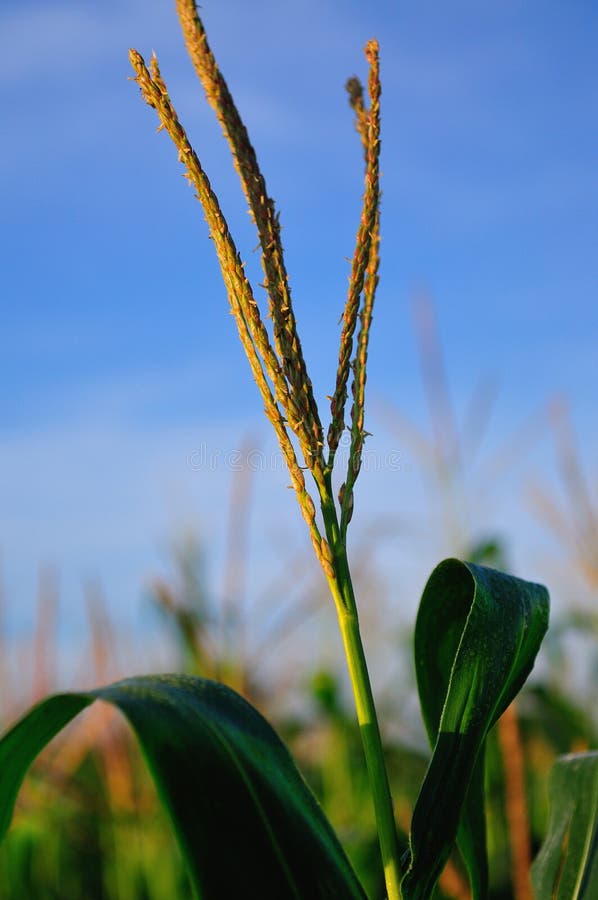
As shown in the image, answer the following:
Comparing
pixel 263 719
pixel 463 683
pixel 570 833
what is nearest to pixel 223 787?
pixel 263 719

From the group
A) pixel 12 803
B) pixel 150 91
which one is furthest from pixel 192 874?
pixel 150 91

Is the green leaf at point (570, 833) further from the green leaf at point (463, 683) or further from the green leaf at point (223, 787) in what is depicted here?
the green leaf at point (223, 787)

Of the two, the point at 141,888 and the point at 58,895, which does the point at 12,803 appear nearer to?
the point at 141,888

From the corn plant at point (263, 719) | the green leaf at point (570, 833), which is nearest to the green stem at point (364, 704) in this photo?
the corn plant at point (263, 719)

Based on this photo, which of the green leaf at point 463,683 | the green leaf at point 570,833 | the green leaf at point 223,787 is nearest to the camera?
the green leaf at point 223,787

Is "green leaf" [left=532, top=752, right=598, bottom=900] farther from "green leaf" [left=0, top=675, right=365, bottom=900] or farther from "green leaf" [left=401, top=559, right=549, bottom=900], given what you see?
"green leaf" [left=0, top=675, right=365, bottom=900]

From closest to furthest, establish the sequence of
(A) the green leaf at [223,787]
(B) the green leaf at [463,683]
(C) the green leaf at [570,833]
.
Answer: (A) the green leaf at [223,787] → (B) the green leaf at [463,683] → (C) the green leaf at [570,833]

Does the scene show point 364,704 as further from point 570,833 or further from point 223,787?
point 570,833

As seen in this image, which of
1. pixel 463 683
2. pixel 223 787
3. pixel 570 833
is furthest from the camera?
pixel 570 833
